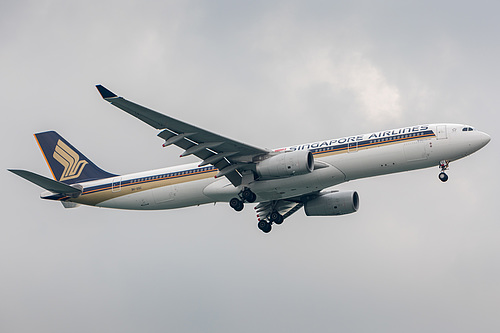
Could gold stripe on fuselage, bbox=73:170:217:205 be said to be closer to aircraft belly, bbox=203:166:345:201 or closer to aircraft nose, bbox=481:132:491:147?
aircraft belly, bbox=203:166:345:201

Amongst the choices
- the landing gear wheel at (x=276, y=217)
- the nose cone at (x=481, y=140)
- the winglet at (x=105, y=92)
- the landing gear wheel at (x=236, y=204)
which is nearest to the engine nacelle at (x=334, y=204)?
the landing gear wheel at (x=276, y=217)

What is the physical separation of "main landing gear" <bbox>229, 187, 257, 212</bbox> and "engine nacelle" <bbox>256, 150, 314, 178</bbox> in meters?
1.92

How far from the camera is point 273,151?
45.0 metres

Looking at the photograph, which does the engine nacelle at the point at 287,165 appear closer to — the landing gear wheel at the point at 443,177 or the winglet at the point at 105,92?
the landing gear wheel at the point at 443,177

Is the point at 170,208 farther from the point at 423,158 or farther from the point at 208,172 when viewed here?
the point at 423,158

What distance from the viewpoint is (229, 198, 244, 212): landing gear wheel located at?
1813 inches

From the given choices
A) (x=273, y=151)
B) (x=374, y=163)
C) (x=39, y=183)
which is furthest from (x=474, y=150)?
(x=39, y=183)

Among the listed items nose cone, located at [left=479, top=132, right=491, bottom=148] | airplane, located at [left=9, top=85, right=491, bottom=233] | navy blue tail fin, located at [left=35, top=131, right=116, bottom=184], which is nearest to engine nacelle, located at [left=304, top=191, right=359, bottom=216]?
airplane, located at [left=9, top=85, right=491, bottom=233]

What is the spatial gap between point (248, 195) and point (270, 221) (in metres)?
6.75

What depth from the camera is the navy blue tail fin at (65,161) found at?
51.7 metres

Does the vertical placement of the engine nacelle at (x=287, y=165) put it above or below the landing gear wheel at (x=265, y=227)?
above

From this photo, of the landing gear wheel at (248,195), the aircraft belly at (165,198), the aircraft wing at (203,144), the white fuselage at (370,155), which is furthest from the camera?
the aircraft belly at (165,198)

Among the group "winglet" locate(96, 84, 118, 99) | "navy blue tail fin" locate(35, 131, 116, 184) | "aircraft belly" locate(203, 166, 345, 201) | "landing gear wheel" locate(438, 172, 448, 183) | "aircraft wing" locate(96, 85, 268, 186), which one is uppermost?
"navy blue tail fin" locate(35, 131, 116, 184)

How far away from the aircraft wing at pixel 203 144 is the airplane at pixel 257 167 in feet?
0.17
